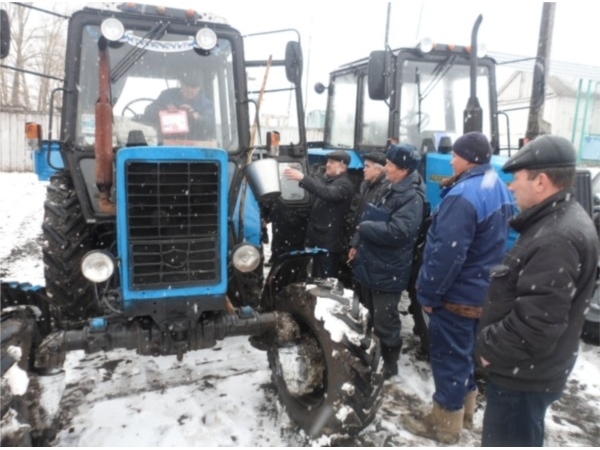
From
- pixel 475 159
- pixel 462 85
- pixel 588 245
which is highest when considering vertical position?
pixel 462 85

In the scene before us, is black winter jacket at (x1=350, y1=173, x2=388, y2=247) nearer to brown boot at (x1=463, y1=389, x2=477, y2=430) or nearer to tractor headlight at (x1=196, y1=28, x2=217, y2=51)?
brown boot at (x1=463, y1=389, x2=477, y2=430)

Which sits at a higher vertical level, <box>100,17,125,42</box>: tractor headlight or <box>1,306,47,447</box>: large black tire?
<box>100,17,125,42</box>: tractor headlight

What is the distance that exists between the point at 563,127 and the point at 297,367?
25652mm

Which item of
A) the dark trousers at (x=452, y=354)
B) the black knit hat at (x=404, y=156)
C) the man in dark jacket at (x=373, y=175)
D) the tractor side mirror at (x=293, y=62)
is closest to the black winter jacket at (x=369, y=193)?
the man in dark jacket at (x=373, y=175)

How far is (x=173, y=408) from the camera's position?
11.0 feet

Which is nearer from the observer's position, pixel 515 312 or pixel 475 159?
pixel 515 312

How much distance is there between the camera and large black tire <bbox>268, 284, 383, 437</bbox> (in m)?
2.84

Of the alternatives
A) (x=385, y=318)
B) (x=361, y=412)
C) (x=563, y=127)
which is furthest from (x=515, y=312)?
(x=563, y=127)

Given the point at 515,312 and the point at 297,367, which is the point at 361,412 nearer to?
the point at 297,367

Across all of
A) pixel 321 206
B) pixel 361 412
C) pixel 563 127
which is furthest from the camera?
pixel 563 127

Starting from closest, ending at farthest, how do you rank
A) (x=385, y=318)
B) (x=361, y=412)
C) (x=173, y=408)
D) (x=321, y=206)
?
(x=361, y=412) → (x=173, y=408) → (x=385, y=318) → (x=321, y=206)

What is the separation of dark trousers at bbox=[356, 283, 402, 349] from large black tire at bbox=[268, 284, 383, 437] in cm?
83

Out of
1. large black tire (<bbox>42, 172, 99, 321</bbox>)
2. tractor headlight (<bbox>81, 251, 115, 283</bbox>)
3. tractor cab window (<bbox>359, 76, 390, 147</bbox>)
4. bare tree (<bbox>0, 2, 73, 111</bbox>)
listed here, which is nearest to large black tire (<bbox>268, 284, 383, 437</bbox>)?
tractor headlight (<bbox>81, 251, 115, 283</bbox>)

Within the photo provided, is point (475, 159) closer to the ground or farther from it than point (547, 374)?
farther from it
